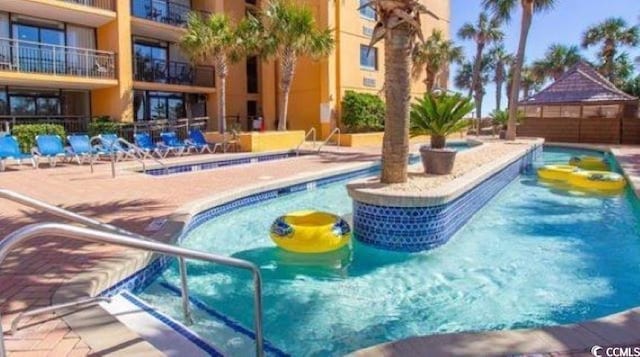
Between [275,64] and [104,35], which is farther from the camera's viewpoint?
[275,64]

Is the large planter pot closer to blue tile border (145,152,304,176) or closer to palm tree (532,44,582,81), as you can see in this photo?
blue tile border (145,152,304,176)

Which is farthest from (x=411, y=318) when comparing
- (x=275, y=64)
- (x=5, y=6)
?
(x=275, y=64)

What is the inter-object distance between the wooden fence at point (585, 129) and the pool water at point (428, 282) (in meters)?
21.1

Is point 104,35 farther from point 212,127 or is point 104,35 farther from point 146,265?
point 146,265

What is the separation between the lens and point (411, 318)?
201 inches

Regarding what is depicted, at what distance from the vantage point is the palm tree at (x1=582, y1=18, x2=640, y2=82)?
132 feet

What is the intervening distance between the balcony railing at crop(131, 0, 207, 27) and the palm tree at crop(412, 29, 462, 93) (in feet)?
48.5

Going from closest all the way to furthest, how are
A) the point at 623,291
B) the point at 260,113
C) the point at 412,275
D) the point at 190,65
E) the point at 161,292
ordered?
the point at 161,292, the point at 623,291, the point at 412,275, the point at 190,65, the point at 260,113

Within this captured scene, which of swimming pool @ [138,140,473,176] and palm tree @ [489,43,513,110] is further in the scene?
palm tree @ [489,43,513,110]

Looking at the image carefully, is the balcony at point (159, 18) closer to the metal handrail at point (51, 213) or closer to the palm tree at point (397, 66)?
the palm tree at point (397, 66)

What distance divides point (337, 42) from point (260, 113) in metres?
6.42

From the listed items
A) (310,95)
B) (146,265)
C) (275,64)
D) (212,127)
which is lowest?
(146,265)

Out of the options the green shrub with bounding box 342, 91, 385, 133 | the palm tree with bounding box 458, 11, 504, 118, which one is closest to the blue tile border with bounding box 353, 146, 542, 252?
the green shrub with bounding box 342, 91, 385, 133

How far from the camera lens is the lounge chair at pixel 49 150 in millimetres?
14422
